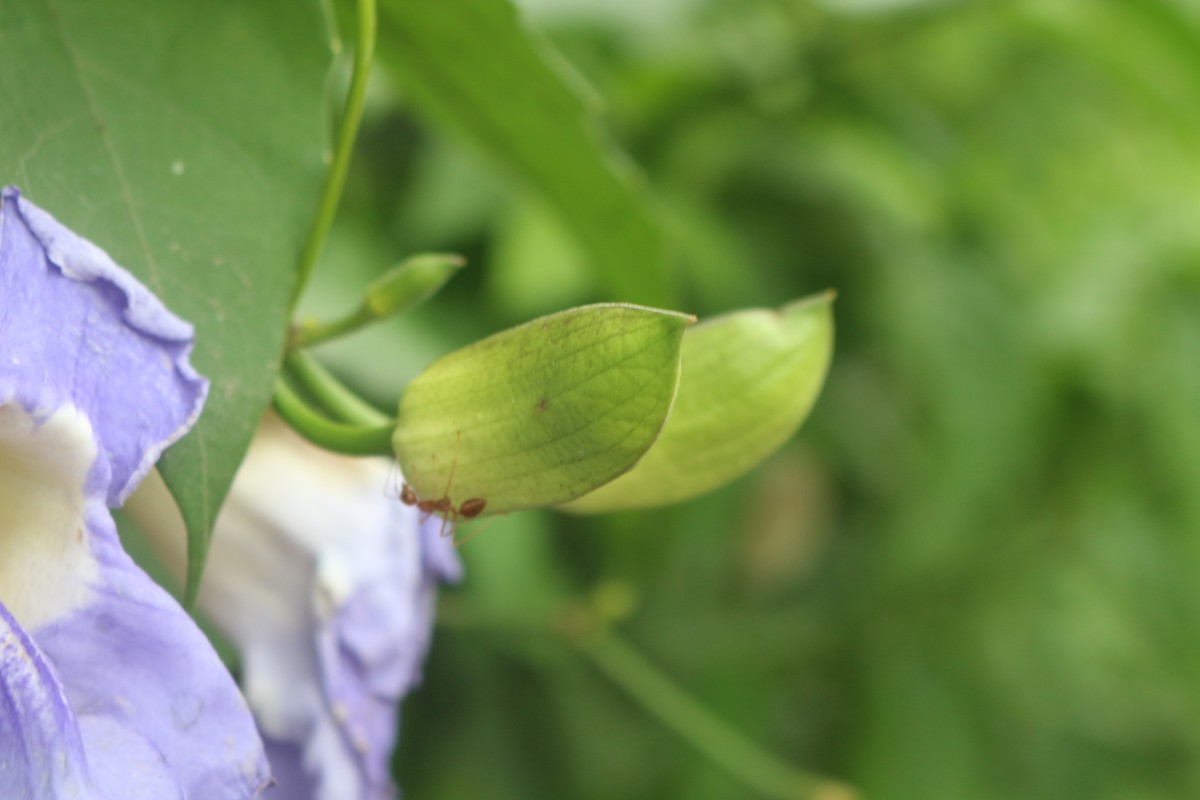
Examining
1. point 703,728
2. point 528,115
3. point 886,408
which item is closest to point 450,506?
point 528,115

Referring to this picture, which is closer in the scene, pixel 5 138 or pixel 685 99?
pixel 5 138

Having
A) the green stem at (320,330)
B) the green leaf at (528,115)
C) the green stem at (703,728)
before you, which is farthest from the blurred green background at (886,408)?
the green stem at (320,330)

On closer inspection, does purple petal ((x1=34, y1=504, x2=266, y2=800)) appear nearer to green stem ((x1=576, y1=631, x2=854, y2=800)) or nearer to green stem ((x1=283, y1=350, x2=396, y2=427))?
green stem ((x1=283, y1=350, x2=396, y2=427))

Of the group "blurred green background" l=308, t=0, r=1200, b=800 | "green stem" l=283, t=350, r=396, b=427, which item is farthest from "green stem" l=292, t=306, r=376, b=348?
"blurred green background" l=308, t=0, r=1200, b=800

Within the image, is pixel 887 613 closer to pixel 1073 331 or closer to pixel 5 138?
pixel 1073 331

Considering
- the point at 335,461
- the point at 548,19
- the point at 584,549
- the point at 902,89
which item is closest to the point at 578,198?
the point at 335,461

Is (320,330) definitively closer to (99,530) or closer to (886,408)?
(99,530)
